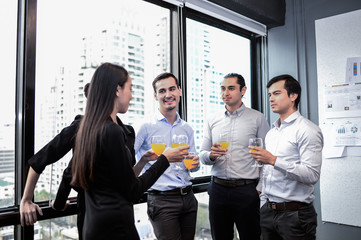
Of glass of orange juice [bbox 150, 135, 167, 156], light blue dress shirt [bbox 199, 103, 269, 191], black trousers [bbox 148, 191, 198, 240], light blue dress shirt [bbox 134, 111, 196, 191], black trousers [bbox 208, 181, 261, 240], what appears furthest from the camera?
light blue dress shirt [bbox 199, 103, 269, 191]

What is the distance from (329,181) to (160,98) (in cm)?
208

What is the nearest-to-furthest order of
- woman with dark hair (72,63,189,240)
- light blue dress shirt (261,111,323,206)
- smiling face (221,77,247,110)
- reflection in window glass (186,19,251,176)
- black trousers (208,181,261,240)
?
woman with dark hair (72,63,189,240)
light blue dress shirt (261,111,323,206)
black trousers (208,181,261,240)
smiling face (221,77,247,110)
reflection in window glass (186,19,251,176)

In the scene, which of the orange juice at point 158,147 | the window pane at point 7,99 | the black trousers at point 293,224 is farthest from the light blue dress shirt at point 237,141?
the window pane at point 7,99

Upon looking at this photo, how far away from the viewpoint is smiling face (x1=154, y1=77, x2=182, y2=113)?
213 centimetres

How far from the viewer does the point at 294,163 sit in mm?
1890

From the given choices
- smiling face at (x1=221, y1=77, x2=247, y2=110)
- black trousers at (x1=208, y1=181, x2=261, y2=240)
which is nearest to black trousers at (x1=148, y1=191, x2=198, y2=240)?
black trousers at (x1=208, y1=181, x2=261, y2=240)

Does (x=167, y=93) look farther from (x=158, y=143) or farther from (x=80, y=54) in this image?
(x=80, y=54)

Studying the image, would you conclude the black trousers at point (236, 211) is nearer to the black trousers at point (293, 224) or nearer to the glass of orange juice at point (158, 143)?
the black trousers at point (293, 224)

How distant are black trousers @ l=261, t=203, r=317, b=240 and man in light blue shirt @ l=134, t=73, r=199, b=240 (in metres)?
0.52

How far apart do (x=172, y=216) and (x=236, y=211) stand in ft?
1.82

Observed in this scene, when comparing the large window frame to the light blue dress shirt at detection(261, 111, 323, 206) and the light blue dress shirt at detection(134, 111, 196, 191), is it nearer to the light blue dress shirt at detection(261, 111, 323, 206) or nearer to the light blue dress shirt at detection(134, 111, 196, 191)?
the light blue dress shirt at detection(134, 111, 196, 191)

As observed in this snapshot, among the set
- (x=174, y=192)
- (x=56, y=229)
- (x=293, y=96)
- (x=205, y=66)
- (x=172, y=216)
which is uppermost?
(x=205, y=66)

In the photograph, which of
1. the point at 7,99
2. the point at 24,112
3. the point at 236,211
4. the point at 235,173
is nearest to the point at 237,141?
the point at 235,173

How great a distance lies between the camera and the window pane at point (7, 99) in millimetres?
1865
